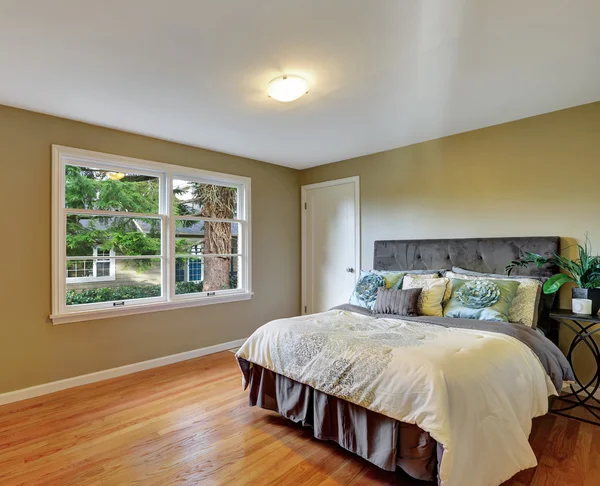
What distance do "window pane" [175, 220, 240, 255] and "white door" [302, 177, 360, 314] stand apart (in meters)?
1.13

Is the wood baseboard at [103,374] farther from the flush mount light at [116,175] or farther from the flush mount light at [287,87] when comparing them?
the flush mount light at [287,87]

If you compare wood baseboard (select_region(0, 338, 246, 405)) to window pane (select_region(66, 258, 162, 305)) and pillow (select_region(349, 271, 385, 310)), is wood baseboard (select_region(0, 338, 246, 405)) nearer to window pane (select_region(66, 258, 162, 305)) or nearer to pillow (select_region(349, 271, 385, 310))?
window pane (select_region(66, 258, 162, 305))

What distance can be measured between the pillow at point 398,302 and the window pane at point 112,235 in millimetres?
2410

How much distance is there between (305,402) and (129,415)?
4.53 feet

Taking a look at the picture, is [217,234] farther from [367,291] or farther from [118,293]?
[367,291]

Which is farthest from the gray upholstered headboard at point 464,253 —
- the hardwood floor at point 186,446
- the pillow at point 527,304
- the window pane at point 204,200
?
the window pane at point 204,200

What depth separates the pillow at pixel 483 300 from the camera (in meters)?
2.53

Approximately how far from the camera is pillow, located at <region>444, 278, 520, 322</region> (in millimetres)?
2527

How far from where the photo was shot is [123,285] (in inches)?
138

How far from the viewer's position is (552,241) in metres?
2.90

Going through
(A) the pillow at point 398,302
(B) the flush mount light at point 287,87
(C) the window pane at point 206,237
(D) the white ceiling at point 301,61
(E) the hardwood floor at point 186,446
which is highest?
(D) the white ceiling at point 301,61

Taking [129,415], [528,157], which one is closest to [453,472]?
[129,415]

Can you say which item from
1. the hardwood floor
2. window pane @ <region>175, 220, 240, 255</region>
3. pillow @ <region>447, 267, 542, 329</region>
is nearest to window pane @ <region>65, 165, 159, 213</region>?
window pane @ <region>175, 220, 240, 255</region>

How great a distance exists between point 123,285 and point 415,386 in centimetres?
299
